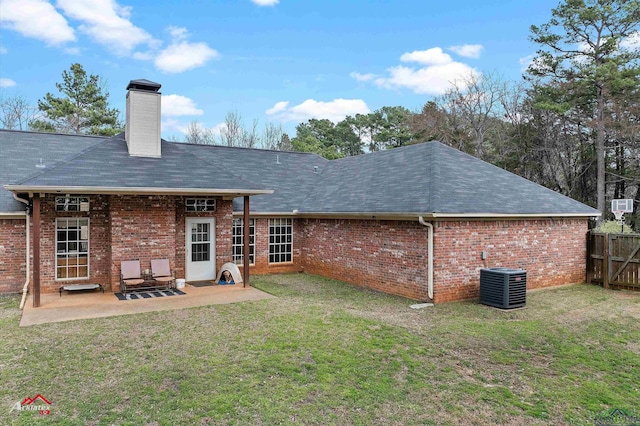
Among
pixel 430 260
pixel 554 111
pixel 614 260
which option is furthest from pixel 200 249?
pixel 554 111

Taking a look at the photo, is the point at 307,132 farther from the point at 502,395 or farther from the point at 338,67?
the point at 502,395

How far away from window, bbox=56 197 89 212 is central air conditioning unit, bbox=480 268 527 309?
1072cm

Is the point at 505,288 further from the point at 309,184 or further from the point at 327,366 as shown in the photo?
the point at 309,184

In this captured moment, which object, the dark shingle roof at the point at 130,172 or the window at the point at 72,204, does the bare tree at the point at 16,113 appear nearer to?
the dark shingle roof at the point at 130,172

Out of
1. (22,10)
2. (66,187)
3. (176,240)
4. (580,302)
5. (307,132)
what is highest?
(22,10)

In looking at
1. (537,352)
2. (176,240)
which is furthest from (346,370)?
(176,240)

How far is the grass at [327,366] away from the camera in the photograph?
4.50 meters

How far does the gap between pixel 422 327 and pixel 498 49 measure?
69.3 feet

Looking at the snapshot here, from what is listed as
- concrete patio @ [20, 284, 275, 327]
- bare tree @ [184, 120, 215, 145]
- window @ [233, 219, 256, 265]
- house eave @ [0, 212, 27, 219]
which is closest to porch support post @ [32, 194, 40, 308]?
concrete patio @ [20, 284, 275, 327]

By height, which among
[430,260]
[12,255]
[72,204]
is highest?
[72,204]

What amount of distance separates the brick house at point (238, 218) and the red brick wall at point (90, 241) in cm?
3

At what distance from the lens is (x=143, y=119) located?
12.0 meters

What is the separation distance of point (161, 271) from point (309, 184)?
7.27 m

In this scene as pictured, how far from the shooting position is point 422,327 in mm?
7781
